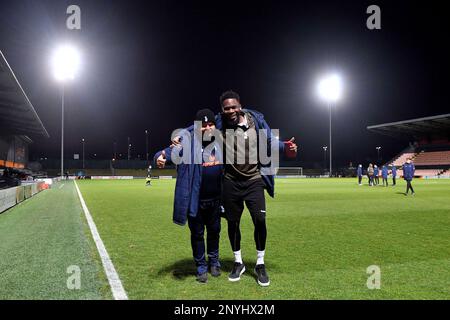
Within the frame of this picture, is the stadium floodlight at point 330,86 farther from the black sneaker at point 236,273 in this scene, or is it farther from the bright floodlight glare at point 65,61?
the black sneaker at point 236,273

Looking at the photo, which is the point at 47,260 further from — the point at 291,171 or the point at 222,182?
the point at 291,171

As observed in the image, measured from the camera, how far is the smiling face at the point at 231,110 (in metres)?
4.67

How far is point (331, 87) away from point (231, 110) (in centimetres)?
5024

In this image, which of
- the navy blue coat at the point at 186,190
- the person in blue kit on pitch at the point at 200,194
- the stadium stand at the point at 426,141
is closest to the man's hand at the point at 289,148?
the person in blue kit on pitch at the point at 200,194

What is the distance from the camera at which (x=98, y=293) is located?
4.13 metres

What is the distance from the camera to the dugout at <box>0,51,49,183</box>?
2275cm

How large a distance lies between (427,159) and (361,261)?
212ft

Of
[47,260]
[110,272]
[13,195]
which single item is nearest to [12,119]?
[13,195]

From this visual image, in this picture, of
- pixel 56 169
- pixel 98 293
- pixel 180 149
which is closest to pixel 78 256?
pixel 98 293

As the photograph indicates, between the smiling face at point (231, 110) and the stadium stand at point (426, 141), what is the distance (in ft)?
189

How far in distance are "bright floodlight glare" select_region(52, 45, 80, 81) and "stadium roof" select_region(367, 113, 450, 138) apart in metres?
48.4

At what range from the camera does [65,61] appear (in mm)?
31406
